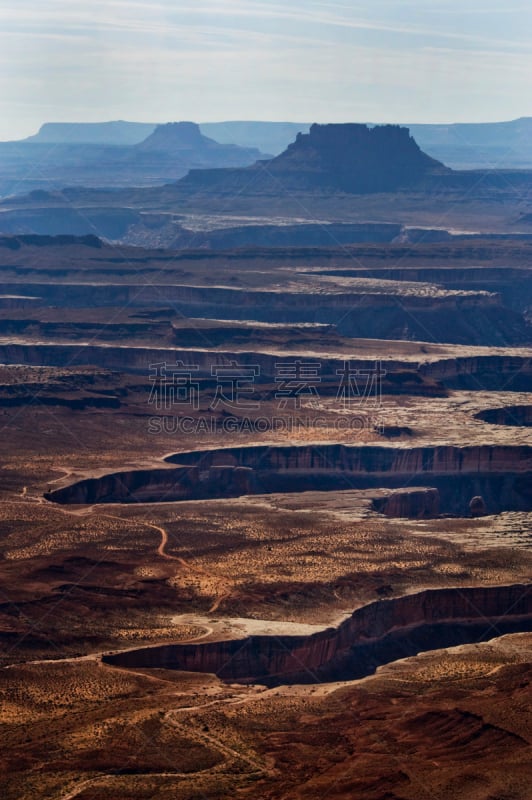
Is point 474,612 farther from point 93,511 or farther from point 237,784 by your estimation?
point 237,784

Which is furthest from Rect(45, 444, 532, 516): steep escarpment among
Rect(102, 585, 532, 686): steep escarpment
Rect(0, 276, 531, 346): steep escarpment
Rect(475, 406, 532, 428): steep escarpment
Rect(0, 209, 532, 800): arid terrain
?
Rect(0, 276, 531, 346): steep escarpment

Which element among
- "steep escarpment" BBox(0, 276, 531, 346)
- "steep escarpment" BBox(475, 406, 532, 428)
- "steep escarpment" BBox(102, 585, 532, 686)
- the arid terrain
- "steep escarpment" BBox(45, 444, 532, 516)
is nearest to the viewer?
the arid terrain

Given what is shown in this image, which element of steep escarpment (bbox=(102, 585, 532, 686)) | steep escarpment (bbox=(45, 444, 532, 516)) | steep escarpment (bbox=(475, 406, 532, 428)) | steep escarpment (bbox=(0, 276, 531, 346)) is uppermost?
steep escarpment (bbox=(0, 276, 531, 346))

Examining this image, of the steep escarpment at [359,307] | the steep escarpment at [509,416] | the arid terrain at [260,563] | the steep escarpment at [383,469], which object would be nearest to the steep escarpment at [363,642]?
the arid terrain at [260,563]

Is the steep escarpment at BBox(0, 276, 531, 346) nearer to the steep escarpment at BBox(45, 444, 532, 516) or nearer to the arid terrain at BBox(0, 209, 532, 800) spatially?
the arid terrain at BBox(0, 209, 532, 800)

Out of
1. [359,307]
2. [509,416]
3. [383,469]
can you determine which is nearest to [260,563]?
[383,469]

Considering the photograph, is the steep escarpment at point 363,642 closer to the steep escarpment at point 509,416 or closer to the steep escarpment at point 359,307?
the steep escarpment at point 509,416

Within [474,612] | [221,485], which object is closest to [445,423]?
[221,485]
